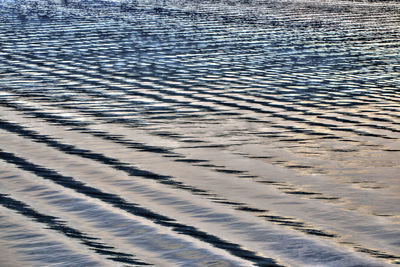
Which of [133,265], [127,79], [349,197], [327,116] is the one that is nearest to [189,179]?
[349,197]

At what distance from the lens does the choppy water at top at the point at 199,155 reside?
429cm

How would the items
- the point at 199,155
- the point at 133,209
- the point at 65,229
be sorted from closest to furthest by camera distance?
the point at 65,229 → the point at 133,209 → the point at 199,155

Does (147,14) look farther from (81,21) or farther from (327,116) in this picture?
(327,116)

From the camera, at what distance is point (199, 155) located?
6355mm

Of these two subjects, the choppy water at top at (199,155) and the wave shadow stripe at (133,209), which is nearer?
the wave shadow stripe at (133,209)

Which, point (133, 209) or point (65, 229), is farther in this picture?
point (133, 209)

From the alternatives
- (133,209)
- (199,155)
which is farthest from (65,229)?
(199,155)

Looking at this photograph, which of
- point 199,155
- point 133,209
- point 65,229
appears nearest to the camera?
point 65,229

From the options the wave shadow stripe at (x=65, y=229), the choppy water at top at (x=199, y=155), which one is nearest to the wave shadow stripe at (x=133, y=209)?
the choppy water at top at (x=199, y=155)

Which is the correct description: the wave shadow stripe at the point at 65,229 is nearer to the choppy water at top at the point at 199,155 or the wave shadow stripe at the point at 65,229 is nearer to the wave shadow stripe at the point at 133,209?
the choppy water at top at the point at 199,155

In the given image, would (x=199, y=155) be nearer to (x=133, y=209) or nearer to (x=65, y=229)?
(x=133, y=209)

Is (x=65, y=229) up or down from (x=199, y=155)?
up

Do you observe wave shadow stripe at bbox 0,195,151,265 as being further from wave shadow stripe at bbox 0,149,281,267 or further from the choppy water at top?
wave shadow stripe at bbox 0,149,281,267

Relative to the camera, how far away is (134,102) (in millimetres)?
8703
